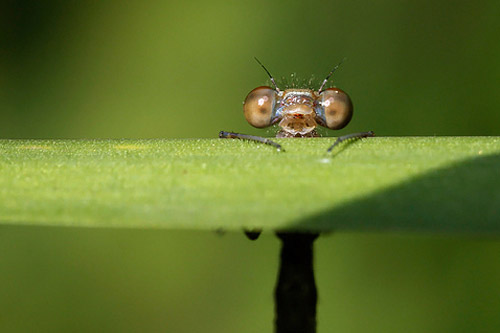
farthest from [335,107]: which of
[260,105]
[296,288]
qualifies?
[296,288]

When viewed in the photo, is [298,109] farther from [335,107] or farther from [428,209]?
[428,209]

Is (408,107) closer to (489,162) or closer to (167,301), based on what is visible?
(167,301)

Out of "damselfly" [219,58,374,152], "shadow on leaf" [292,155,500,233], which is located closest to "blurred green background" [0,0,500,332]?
"damselfly" [219,58,374,152]

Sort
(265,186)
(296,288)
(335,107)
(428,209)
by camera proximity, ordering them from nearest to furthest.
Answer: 1. (428,209)
2. (265,186)
3. (296,288)
4. (335,107)

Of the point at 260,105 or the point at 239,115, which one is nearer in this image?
the point at 260,105

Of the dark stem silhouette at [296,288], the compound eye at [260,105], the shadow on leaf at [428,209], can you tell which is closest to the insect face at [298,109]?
the compound eye at [260,105]

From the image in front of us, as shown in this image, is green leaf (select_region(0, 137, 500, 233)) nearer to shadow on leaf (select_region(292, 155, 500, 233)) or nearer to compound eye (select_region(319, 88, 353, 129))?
shadow on leaf (select_region(292, 155, 500, 233))
